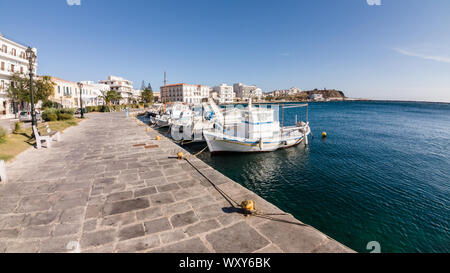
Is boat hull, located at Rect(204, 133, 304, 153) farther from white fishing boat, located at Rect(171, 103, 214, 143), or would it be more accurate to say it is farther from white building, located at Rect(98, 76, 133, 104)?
white building, located at Rect(98, 76, 133, 104)

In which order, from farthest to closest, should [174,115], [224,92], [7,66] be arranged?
1. [224,92]
2. [7,66]
3. [174,115]

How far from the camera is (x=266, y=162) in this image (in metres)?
15.4

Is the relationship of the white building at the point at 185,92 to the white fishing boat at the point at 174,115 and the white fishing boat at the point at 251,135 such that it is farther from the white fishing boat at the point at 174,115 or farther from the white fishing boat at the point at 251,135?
the white fishing boat at the point at 251,135

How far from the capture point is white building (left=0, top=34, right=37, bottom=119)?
3021 centimetres

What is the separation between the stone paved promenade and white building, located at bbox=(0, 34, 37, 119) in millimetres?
35306

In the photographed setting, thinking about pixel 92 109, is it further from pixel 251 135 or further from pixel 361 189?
pixel 361 189

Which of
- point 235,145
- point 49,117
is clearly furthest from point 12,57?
point 235,145

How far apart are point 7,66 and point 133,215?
→ 45.8 metres

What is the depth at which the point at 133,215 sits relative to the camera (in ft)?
14.4

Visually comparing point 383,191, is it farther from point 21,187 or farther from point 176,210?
point 21,187

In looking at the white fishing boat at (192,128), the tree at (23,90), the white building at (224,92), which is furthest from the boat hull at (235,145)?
the white building at (224,92)
